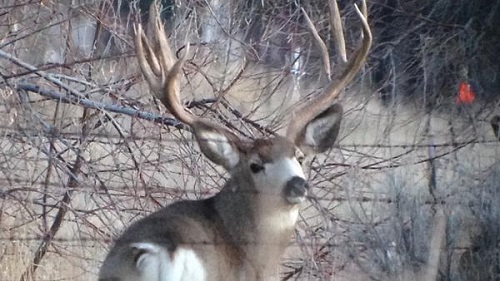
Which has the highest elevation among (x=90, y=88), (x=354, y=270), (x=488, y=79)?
(x=488, y=79)

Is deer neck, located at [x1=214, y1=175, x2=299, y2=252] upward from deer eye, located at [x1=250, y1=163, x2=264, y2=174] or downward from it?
downward

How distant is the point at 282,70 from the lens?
374 inches

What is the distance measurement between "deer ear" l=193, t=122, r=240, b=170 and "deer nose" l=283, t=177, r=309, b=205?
43 cm

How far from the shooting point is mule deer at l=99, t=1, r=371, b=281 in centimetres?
631

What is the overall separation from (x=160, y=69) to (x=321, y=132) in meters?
0.89

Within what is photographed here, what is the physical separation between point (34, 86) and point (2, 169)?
1.69ft

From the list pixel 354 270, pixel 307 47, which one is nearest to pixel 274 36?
pixel 307 47

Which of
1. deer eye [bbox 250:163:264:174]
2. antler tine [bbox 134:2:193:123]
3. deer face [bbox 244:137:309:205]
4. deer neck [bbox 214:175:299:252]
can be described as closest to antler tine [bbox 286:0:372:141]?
deer face [bbox 244:137:309:205]

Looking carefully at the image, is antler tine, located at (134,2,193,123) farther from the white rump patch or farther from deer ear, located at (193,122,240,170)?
the white rump patch

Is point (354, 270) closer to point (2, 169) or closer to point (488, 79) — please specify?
point (2, 169)

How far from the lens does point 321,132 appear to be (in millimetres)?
7008

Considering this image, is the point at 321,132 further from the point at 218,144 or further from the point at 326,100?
the point at 218,144

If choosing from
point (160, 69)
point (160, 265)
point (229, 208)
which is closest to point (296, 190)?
point (229, 208)

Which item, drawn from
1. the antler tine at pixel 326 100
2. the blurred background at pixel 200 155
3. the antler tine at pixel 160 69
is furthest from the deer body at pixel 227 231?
the blurred background at pixel 200 155
